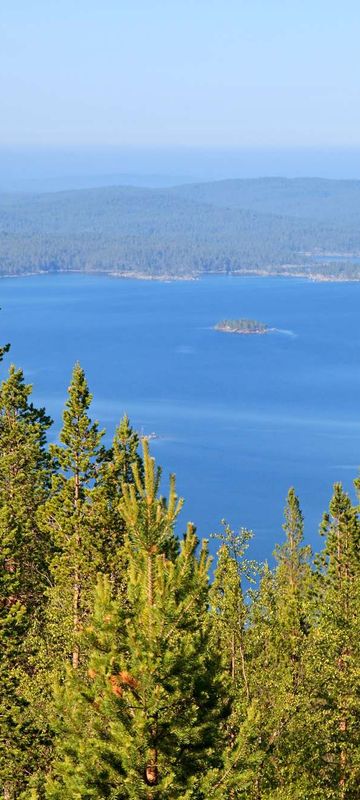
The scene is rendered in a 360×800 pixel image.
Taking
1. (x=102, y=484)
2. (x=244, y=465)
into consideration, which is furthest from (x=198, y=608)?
(x=244, y=465)

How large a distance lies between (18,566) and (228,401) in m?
113

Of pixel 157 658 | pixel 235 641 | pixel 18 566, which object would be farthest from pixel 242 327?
pixel 157 658

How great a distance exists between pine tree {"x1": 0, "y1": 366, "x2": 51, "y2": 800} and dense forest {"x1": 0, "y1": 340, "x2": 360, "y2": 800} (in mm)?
46

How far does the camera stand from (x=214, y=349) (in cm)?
17750

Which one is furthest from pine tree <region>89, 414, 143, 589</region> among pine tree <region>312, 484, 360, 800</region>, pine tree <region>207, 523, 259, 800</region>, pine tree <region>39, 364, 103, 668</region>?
pine tree <region>312, 484, 360, 800</region>

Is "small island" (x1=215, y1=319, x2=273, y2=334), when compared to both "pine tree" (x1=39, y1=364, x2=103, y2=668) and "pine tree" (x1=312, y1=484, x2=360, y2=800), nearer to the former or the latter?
"pine tree" (x1=39, y1=364, x2=103, y2=668)

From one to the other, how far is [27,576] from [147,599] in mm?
15872

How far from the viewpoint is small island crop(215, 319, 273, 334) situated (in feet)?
637

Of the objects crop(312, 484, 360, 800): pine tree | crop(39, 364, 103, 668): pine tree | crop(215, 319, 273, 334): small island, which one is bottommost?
crop(312, 484, 360, 800): pine tree

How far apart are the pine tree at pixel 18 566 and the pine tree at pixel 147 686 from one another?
551 centimetres

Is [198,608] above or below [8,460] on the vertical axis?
below

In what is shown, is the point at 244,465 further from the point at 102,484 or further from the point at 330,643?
the point at 330,643

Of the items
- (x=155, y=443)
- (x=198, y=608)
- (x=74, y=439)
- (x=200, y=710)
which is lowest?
(x=200, y=710)

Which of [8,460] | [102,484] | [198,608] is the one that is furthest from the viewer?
[8,460]
